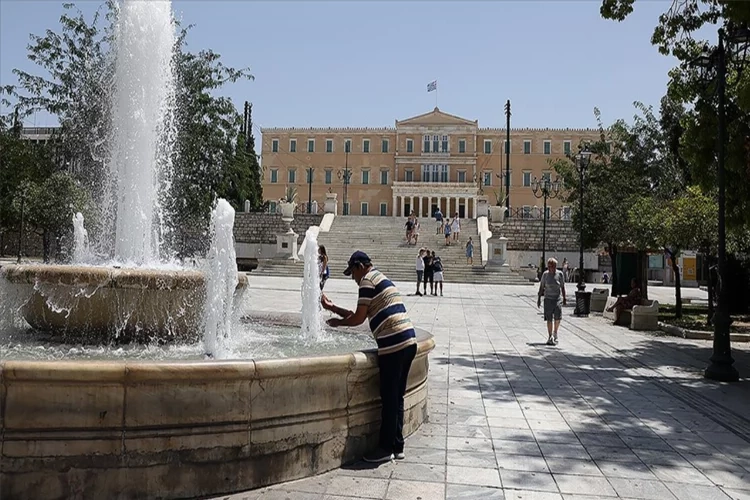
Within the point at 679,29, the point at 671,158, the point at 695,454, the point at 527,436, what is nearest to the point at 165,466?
the point at 527,436

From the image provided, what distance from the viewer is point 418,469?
4465mm

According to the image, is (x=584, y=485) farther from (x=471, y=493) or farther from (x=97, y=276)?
(x=97, y=276)

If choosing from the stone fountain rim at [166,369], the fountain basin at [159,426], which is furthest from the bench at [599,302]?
the fountain basin at [159,426]

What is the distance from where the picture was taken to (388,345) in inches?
176

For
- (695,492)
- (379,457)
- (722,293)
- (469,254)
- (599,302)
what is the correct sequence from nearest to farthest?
(695,492) < (379,457) < (722,293) < (599,302) < (469,254)

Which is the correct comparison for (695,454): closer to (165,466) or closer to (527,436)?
(527,436)

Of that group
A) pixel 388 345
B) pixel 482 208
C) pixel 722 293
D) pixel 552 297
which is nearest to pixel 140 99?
pixel 388 345

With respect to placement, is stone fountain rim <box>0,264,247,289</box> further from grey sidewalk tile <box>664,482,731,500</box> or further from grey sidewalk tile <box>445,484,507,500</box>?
grey sidewalk tile <box>664,482,731,500</box>

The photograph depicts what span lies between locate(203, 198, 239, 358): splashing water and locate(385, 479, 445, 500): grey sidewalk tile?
1884mm

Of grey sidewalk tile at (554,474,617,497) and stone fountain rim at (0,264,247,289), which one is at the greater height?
stone fountain rim at (0,264,247,289)

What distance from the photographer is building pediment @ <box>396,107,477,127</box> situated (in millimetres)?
78456

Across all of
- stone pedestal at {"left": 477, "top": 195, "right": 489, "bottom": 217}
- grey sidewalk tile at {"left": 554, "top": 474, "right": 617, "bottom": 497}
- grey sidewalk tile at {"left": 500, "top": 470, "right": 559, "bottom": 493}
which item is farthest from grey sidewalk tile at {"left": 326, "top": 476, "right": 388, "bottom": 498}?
stone pedestal at {"left": 477, "top": 195, "right": 489, "bottom": 217}

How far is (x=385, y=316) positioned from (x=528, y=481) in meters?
1.47

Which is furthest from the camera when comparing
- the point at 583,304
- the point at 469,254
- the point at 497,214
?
the point at 497,214
